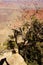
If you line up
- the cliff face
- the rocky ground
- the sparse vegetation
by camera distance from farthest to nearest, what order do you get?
the cliff face
the sparse vegetation
the rocky ground

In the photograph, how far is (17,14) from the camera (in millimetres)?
19109

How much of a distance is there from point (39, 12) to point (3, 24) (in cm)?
→ 538

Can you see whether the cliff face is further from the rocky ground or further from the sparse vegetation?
the rocky ground

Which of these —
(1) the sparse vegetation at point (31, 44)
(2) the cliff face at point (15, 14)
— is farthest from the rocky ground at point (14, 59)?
(2) the cliff face at point (15, 14)

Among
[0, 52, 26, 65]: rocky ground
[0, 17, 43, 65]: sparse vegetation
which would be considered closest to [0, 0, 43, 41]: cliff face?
[0, 17, 43, 65]: sparse vegetation

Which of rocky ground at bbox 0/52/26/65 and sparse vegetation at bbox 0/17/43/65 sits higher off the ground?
sparse vegetation at bbox 0/17/43/65

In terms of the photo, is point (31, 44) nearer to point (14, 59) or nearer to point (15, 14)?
point (14, 59)

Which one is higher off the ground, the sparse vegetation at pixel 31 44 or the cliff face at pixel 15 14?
the sparse vegetation at pixel 31 44

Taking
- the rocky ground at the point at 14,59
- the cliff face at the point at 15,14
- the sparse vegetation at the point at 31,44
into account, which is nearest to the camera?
the rocky ground at the point at 14,59

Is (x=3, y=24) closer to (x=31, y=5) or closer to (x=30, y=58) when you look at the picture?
(x=31, y=5)

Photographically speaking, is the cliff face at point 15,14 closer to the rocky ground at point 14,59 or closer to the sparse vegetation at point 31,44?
the sparse vegetation at point 31,44

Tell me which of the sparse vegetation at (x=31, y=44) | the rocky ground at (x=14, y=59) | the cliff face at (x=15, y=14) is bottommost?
the cliff face at (x=15, y=14)

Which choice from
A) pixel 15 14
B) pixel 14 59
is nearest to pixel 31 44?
pixel 14 59

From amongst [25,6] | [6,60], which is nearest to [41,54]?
[6,60]
